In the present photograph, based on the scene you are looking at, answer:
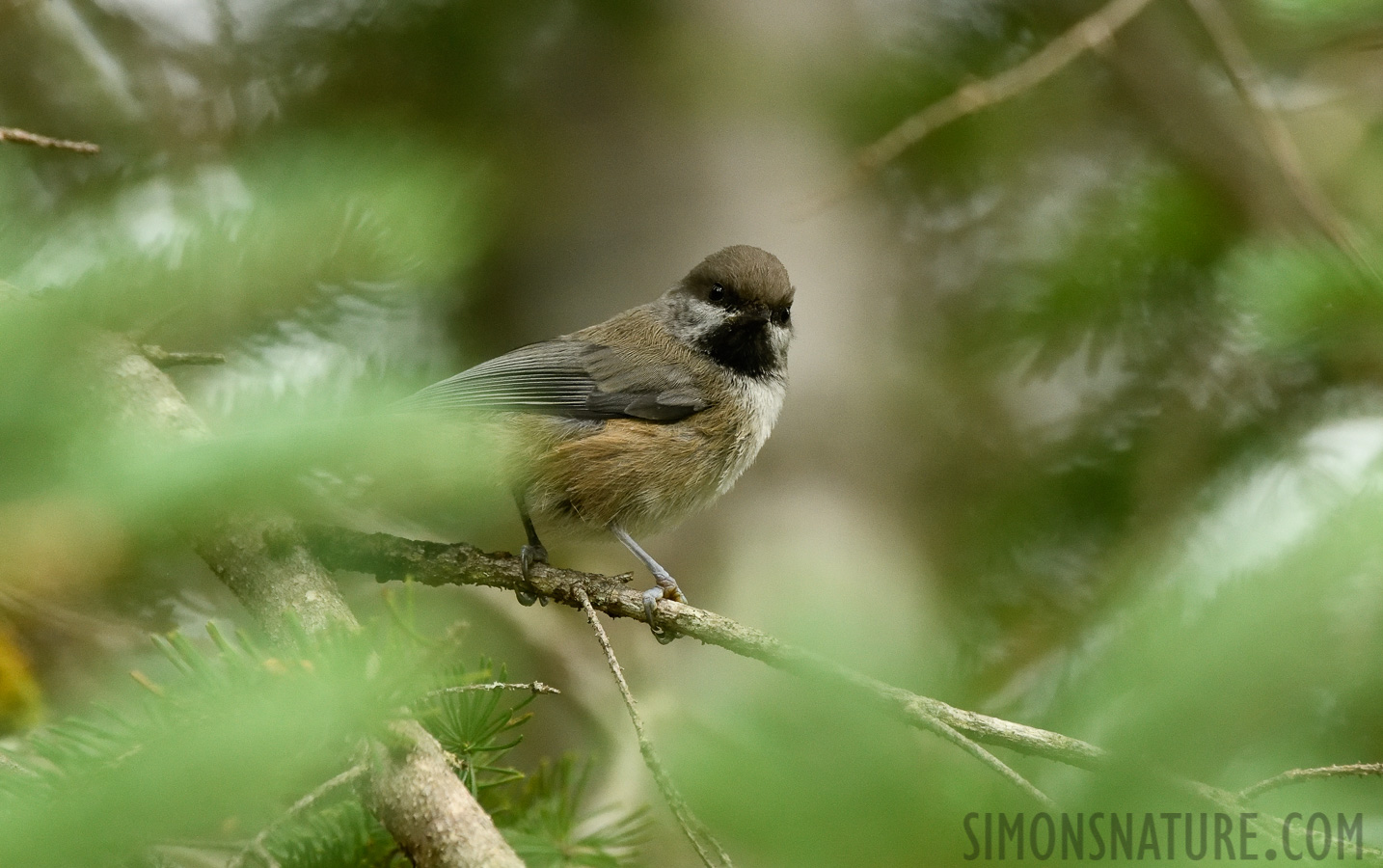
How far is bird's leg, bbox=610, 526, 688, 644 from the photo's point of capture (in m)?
2.03

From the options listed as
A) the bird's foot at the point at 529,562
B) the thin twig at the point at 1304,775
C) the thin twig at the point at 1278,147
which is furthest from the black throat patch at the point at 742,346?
the thin twig at the point at 1304,775

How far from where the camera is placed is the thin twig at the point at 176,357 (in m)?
2.03

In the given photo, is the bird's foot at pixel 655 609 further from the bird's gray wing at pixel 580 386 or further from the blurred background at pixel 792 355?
the bird's gray wing at pixel 580 386

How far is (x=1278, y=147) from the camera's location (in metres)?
2.63

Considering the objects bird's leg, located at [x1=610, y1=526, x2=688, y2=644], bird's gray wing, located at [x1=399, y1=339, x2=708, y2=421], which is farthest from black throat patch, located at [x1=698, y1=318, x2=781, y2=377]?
bird's leg, located at [x1=610, y1=526, x2=688, y2=644]

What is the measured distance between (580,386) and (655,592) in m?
1.28

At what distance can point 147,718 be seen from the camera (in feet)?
3.71

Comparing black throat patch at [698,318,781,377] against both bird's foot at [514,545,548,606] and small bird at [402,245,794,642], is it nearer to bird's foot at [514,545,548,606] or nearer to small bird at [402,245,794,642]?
small bird at [402,245,794,642]

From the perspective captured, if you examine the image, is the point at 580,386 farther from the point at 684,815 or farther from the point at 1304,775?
the point at 1304,775

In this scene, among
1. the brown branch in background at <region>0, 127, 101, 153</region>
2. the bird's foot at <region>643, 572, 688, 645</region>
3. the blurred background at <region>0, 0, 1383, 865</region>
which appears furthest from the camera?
the bird's foot at <region>643, 572, 688, 645</region>

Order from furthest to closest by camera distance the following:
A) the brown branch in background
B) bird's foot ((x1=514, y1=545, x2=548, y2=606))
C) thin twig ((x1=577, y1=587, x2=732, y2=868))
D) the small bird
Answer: the small bird
bird's foot ((x1=514, y1=545, x2=548, y2=606))
the brown branch in background
thin twig ((x1=577, y1=587, x2=732, y2=868))

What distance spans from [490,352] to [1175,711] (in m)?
3.55

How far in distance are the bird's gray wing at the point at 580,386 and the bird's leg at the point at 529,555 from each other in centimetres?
30

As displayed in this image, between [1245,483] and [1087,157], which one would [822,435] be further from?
[1087,157]
